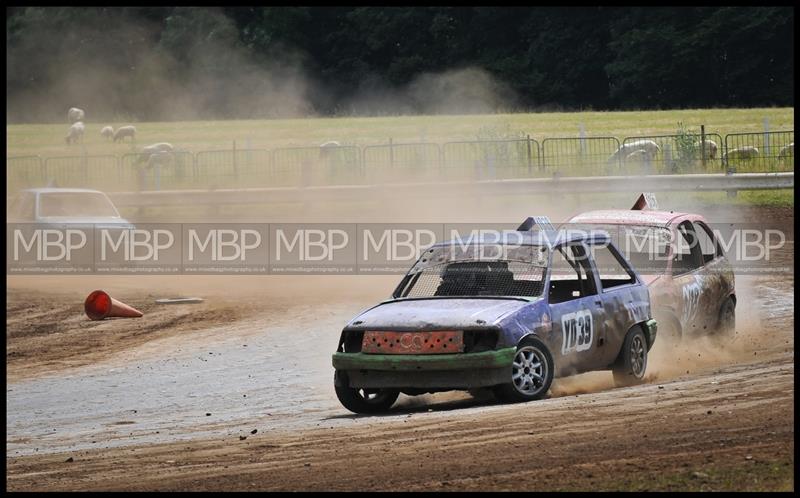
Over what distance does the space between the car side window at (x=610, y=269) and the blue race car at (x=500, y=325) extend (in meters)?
0.03

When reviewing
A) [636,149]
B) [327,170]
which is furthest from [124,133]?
[636,149]

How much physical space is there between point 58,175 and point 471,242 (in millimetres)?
30786

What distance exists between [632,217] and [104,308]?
7.67m

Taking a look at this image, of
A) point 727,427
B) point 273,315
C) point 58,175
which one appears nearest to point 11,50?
point 58,175

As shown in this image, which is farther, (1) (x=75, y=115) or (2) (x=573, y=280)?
(1) (x=75, y=115)

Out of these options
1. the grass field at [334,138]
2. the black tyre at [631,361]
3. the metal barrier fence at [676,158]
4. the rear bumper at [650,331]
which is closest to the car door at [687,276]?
the rear bumper at [650,331]

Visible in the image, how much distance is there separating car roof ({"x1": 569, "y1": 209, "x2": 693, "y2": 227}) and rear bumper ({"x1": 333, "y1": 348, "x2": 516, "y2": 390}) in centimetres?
421

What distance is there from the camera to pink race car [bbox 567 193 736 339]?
13.0 m

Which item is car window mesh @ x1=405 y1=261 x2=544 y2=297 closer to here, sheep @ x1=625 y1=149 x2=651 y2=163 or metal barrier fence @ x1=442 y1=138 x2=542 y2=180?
metal barrier fence @ x1=442 y1=138 x2=542 y2=180

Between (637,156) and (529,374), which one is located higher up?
(637,156)

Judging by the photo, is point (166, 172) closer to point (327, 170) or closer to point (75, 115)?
point (327, 170)

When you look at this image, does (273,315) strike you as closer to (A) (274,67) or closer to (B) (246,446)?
(B) (246,446)

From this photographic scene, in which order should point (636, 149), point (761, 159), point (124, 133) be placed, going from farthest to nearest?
point (124, 133) < point (636, 149) < point (761, 159)

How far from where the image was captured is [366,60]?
70.4 metres
